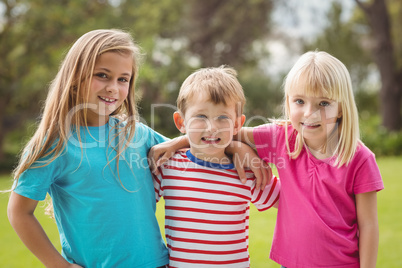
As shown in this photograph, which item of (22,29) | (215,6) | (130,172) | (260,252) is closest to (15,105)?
(22,29)

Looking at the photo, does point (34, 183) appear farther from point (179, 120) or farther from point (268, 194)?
Result: point (268, 194)

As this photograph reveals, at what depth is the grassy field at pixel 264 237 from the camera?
4.05 metres

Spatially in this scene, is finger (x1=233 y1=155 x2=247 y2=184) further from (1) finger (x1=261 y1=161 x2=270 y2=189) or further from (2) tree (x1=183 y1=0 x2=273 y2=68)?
(2) tree (x1=183 y1=0 x2=273 y2=68)

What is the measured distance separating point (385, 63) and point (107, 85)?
13.0m

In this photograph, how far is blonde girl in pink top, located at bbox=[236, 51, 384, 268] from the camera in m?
1.77

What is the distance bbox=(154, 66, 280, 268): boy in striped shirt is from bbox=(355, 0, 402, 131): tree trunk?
12.5 meters

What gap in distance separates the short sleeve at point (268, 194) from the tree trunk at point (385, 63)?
12432 millimetres

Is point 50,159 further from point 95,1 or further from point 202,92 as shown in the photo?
point 95,1

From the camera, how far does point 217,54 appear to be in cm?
2128

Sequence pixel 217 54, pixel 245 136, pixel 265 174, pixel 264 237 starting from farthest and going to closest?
pixel 217 54 < pixel 264 237 < pixel 245 136 < pixel 265 174

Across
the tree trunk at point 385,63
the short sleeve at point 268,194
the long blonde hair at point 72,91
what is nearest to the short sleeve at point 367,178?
the short sleeve at point 268,194

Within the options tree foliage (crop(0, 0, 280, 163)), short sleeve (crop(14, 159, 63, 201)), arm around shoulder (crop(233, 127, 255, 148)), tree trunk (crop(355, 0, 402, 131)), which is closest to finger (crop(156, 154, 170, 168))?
arm around shoulder (crop(233, 127, 255, 148))

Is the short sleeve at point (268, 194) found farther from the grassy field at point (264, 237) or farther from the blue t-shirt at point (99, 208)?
the grassy field at point (264, 237)

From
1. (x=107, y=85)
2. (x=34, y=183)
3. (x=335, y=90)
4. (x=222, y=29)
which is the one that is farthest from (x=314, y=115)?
(x=222, y=29)
